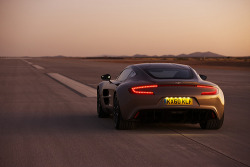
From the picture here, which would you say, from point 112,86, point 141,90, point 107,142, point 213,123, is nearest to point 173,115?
point 141,90

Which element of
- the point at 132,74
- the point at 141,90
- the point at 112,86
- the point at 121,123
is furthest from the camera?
the point at 112,86

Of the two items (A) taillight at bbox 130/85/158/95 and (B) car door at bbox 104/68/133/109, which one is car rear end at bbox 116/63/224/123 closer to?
(A) taillight at bbox 130/85/158/95

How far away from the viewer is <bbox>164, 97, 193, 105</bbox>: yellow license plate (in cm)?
830

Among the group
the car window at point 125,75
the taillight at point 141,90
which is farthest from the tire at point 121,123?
the car window at point 125,75

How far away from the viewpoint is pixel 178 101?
8.32 meters

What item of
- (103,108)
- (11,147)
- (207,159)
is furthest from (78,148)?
(103,108)

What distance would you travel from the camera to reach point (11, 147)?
23.4ft

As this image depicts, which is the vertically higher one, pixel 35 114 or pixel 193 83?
pixel 193 83

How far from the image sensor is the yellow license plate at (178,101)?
8.30m

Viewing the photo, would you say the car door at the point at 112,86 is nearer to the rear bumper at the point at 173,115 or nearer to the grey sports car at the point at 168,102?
the grey sports car at the point at 168,102

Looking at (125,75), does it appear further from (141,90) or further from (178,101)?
(178,101)

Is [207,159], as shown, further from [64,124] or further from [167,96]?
[64,124]

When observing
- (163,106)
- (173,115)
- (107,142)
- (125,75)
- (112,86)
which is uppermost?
(125,75)

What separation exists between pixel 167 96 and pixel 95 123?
213cm
